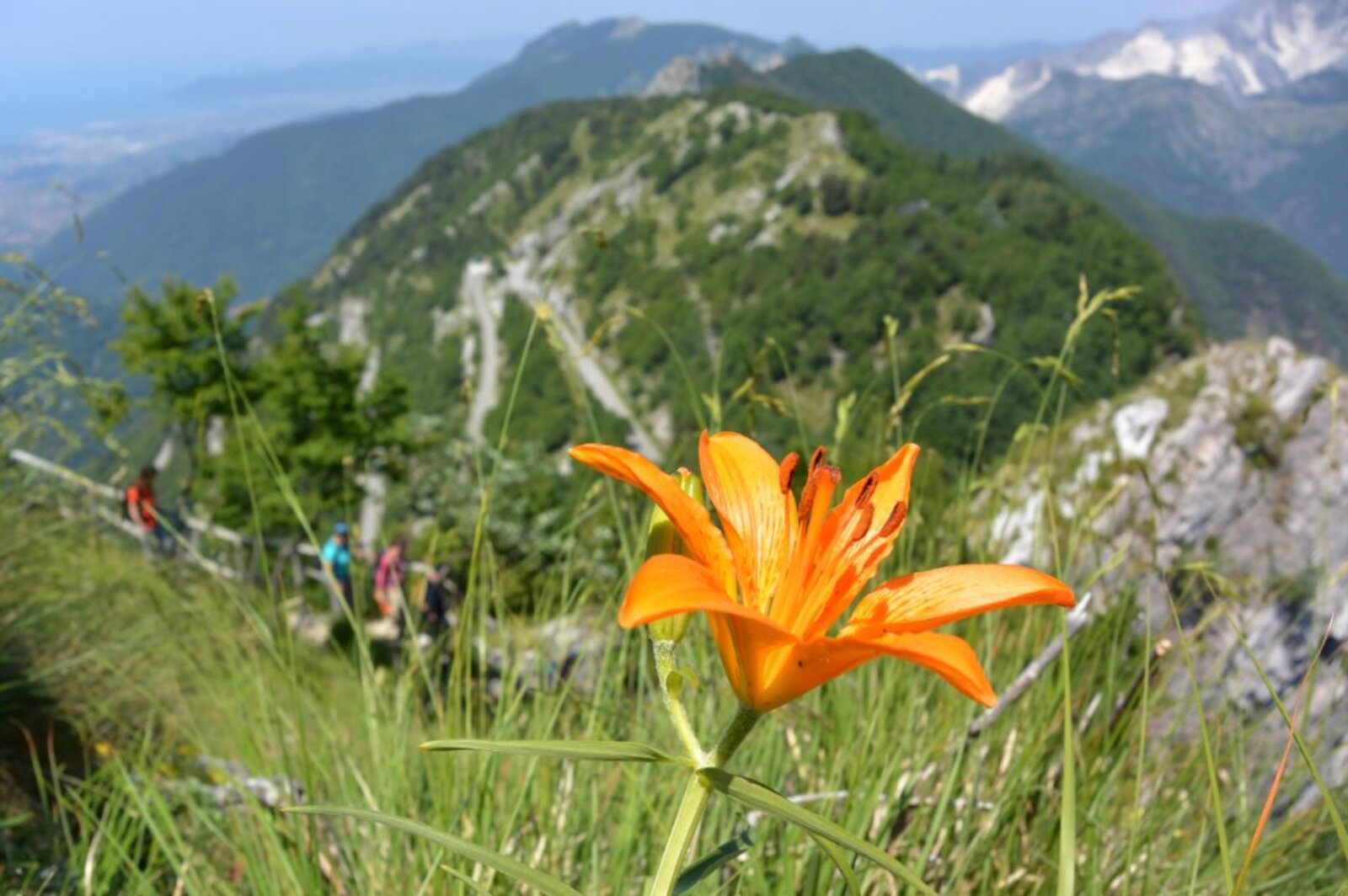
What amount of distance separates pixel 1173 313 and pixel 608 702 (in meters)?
85.1

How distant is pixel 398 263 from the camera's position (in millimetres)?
128375

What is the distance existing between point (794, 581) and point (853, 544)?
4.1 inches

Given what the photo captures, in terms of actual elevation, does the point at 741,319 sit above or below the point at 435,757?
below

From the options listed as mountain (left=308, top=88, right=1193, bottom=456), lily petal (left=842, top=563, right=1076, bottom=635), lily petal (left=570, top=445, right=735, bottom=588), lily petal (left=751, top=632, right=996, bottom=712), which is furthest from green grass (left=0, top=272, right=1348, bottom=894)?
mountain (left=308, top=88, right=1193, bottom=456)

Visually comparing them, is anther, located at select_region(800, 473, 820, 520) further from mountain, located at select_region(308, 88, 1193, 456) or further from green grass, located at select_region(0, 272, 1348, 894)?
mountain, located at select_region(308, 88, 1193, 456)

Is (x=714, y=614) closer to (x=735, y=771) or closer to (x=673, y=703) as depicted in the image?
(x=673, y=703)

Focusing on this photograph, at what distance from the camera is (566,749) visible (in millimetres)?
664

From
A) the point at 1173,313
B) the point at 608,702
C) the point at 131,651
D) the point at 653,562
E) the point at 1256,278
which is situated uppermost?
the point at 653,562

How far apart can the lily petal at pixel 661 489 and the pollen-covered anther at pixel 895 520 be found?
189 mm

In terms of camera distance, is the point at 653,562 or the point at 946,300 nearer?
the point at 653,562

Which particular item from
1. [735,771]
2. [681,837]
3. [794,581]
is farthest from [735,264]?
[681,837]

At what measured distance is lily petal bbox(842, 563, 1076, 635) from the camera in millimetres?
759

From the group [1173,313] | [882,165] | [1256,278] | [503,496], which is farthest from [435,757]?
[1256,278]

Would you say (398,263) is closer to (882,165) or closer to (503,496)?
(882,165)
